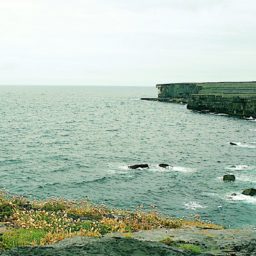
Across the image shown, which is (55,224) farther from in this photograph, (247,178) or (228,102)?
(228,102)

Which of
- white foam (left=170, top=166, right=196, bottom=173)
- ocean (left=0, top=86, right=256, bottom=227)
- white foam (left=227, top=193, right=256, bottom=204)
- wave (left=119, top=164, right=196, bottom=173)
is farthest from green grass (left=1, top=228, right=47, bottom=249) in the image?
white foam (left=170, top=166, right=196, bottom=173)

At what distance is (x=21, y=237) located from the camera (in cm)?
1587

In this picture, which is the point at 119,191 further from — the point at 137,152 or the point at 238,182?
the point at 137,152

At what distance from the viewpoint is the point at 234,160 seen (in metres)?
63.0

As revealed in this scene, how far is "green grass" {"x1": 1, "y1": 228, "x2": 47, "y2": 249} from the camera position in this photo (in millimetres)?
15273

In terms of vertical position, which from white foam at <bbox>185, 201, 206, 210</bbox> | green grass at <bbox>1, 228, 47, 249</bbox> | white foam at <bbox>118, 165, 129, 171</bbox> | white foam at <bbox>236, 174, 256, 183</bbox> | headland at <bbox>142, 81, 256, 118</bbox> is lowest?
white foam at <bbox>185, 201, 206, 210</bbox>

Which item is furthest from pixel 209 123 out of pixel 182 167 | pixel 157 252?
pixel 157 252

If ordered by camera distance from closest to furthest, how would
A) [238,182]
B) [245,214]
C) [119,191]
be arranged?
[245,214], [119,191], [238,182]

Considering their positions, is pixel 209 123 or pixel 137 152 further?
pixel 209 123

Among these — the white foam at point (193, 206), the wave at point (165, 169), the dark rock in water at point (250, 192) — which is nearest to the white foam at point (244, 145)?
the wave at point (165, 169)

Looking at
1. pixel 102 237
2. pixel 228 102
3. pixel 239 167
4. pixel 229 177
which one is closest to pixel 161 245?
pixel 102 237

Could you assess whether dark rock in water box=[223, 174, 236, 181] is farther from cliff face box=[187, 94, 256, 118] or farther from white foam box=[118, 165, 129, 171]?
cliff face box=[187, 94, 256, 118]

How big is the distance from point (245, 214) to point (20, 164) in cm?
3266

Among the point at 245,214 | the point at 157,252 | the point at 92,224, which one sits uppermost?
the point at 157,252
